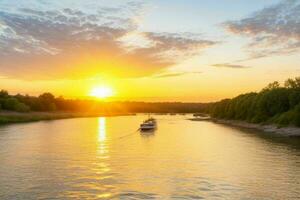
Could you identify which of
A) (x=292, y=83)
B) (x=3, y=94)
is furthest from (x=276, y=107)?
(x=3, y=94)

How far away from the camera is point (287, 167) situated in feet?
165

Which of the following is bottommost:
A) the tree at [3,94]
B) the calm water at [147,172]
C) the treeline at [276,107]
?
the calm water at [147,172]

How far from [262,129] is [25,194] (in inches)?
4073

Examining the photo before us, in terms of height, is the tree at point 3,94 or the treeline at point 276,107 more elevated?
the tree at point 3,94

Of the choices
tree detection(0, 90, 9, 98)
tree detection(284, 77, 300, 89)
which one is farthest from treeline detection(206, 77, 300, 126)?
tree detection(0, 90, 9, 98)

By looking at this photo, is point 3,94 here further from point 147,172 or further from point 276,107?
point 147,172

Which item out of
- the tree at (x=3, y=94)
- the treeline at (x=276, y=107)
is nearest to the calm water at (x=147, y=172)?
the treeline at (x=276, y=107)

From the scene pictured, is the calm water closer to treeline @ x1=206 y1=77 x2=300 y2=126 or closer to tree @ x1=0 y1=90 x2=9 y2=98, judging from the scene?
treeline @ x1=206 y1=77 x2=300 y2=126

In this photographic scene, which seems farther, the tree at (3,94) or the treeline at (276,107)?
the tree at (3,94)

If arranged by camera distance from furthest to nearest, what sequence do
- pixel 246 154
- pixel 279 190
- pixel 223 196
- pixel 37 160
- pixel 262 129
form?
pixel 262 129, pixel 246 154, pixel 37 160, pixel 279 190, pixel 223 196

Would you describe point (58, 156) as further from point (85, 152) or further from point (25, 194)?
point (25, 194)

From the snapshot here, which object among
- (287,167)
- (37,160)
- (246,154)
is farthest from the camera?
(246,154)

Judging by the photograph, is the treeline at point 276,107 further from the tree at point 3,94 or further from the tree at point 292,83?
the tree at point 3,94

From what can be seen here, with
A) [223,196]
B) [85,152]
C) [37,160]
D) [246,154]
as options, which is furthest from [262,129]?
[223,196]
